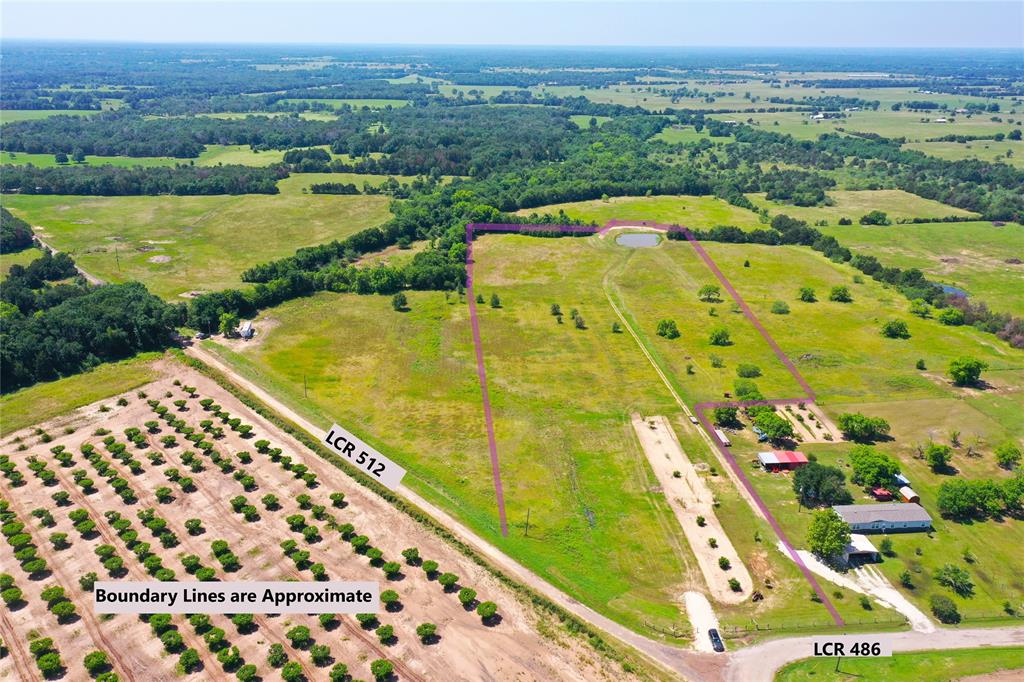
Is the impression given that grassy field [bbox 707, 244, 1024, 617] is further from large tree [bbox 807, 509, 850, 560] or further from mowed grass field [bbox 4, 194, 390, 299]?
mowed grass field [bbox 4, 194, 390, 299]

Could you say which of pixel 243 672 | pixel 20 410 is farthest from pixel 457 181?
pixel 243 672

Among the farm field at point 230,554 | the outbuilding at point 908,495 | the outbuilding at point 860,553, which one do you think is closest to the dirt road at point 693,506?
the outbuilding at point 860,553

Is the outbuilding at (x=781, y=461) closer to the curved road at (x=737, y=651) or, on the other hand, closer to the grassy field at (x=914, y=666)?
the curved road at (x=737, y=651)

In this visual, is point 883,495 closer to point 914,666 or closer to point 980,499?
point 980,499

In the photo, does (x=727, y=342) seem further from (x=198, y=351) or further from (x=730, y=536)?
(x=198, y=351)

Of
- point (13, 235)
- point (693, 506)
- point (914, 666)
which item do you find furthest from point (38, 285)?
point (914, 666)
